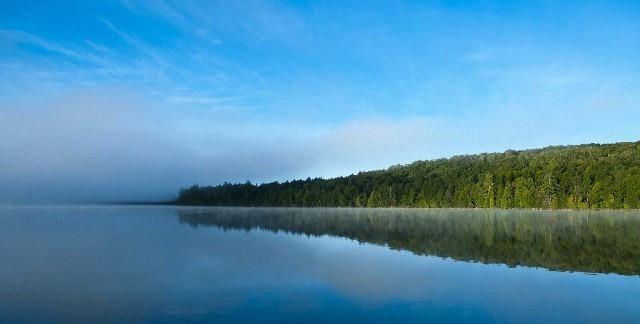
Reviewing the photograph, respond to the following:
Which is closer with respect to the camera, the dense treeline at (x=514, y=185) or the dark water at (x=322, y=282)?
the dark water at (x=322, y=282)

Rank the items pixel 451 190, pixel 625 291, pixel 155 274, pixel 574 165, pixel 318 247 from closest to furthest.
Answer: pixel 625 291 → pixel 155 274 → pixel 318 247 → pixel 574 165 → pixel 451 190

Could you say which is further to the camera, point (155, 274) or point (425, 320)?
point (155, 274)

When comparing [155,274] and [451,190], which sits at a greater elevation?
[451,190]

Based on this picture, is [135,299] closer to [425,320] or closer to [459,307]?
[425,320]

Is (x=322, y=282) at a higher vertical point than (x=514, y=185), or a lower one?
lower

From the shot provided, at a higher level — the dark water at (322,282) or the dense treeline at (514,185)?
the dense treeline at (514,185)

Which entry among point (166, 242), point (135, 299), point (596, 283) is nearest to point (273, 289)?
point (135, 299)

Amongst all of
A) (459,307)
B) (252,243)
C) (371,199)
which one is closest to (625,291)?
(459,307)

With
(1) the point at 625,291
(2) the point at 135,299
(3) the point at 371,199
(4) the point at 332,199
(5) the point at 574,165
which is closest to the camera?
(2) the point at 135,299

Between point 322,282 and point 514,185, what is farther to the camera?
point 514,185

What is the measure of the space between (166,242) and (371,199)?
5402 inches

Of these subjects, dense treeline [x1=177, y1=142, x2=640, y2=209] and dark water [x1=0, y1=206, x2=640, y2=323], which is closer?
dark water [x1=0, y1=206, x2=640, y2=323]

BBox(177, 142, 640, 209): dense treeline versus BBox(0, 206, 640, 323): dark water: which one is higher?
BBox(177, 142, 640, 209): dense treeline

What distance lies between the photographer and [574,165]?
12538 centimetres
